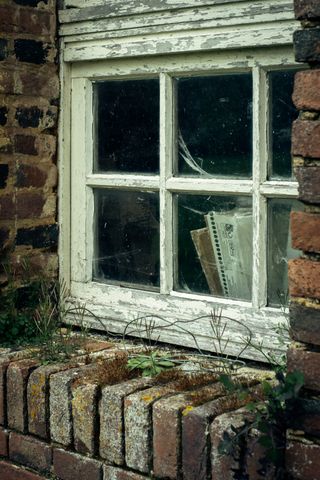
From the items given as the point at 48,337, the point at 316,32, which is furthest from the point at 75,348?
the point at 316,32

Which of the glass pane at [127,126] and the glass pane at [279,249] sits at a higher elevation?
the glass pane at [127,126]

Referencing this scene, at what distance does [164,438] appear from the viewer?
8.83 feet

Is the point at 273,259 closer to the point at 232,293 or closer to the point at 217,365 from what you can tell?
the point at 232,293

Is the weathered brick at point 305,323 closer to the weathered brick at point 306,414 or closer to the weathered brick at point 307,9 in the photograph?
Result: the weathered brick at point 306,414

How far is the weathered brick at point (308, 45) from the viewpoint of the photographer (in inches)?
88.7

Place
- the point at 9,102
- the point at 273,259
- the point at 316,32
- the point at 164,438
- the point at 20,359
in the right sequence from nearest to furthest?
1. the point at 316,32
2. the point at 164,438
3. the point at 273,259
4. the point at 20,359
5. the point at 9,102

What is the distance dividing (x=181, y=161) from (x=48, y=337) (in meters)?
0.84

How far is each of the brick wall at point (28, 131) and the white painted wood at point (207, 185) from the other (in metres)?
0.61

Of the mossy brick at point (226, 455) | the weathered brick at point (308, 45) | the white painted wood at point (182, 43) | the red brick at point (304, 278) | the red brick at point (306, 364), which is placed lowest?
the mossy brick at point (226, 455)

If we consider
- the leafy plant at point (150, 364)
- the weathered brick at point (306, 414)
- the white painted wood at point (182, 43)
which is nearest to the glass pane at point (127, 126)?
the white painted wood at point (182, 43)

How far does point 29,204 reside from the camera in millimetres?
3564

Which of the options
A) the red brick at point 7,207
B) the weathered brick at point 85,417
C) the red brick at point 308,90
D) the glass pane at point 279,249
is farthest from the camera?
the red brick at point 7,207

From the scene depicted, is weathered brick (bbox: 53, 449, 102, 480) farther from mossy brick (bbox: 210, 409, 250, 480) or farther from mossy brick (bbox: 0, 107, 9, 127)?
mossy brick (bbox: 0, 107, 9, 127)

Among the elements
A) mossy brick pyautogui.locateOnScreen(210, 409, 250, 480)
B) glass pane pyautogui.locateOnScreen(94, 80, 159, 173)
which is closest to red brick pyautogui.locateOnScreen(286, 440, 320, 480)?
mossy brick pyautogui.locateOnScreen(210, 409, 250, 480)
